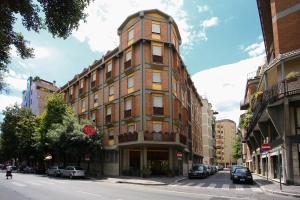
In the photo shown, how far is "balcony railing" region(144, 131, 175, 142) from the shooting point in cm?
3466

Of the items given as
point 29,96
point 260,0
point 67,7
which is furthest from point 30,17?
point 29,96

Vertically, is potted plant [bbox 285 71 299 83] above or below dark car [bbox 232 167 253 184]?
above

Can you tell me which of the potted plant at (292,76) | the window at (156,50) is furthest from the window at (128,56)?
the potted plant at (292,76)

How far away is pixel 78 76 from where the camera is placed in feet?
179

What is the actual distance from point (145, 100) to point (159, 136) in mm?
4535

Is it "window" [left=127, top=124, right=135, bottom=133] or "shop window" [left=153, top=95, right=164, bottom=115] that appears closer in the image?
"shop window" [left=153, top=95, right=164, bottom=115]

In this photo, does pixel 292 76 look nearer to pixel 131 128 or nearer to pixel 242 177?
pixel 242 177

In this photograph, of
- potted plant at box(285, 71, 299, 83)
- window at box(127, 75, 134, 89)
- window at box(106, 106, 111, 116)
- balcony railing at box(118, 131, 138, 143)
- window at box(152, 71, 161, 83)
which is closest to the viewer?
potted plant at box(285, 71, 299, 83)

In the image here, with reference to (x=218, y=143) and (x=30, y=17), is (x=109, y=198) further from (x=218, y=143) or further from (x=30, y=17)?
(x=218, y=143)

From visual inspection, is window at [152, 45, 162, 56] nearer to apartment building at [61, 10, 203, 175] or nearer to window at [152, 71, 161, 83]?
apartment building at [61, 10, 203, 175]

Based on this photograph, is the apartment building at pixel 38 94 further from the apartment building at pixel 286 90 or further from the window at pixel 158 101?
the apartment building at pixel 286 90

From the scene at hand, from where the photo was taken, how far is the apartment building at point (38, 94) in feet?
285

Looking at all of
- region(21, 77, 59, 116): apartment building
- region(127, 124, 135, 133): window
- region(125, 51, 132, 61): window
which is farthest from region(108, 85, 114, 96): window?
region(21, 77, 59, 116): apartment building

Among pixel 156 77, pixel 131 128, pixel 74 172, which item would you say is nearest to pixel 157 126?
pixel 131 128
